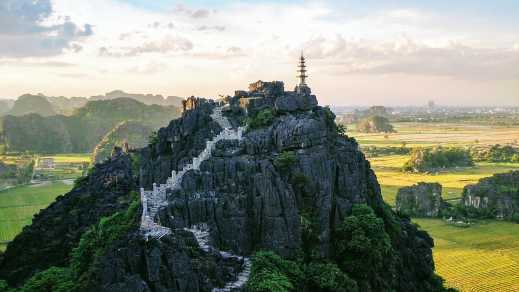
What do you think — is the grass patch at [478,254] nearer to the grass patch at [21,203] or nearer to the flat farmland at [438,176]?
the flat farmland at [438,176]

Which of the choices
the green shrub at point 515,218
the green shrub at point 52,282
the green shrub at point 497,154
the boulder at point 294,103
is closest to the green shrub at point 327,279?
the green shrub at point 52,282

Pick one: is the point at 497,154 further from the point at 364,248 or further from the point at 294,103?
the point at 364,248

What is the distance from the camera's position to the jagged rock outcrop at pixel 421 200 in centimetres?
10075

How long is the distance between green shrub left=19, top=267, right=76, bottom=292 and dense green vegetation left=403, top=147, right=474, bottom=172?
427ft

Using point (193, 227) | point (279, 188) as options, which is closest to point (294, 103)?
point (279, 188)

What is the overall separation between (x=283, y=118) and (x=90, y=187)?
1030 inches

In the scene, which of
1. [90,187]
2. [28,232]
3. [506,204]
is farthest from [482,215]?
[28,232]

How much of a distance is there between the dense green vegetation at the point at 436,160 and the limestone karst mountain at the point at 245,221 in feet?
348

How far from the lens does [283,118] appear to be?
46.8 metres

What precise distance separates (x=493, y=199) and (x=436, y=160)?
202ft

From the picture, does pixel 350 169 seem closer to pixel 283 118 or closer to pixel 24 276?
pixel 283 118

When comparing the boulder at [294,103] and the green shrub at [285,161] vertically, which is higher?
the boulder at [294,103]

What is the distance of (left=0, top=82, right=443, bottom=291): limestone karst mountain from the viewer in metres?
31.7

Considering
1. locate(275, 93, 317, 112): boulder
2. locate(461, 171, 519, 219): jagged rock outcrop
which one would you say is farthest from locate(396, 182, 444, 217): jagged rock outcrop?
locate(275, 93, 317, 112): boulder
